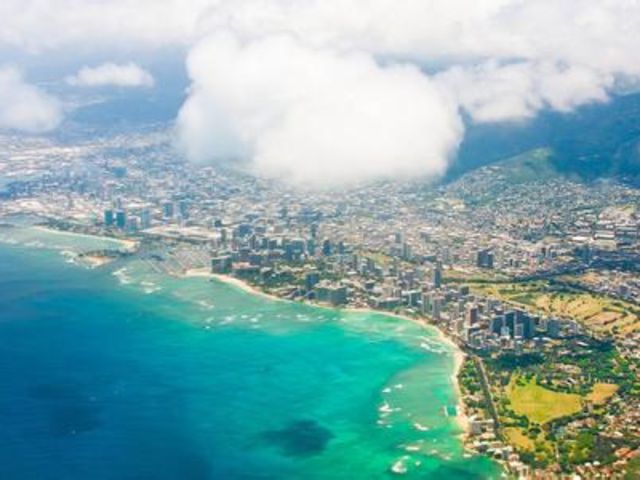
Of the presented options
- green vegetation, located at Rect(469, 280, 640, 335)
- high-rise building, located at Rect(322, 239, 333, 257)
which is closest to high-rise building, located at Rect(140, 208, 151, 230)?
high-rise building, located at Rect(322, 239, 333, 257)

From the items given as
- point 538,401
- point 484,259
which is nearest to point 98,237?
point 484,259

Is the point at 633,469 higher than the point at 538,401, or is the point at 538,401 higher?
the point at 538,401

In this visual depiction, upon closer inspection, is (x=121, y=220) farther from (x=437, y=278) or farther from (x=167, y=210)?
(x=437, y=278)

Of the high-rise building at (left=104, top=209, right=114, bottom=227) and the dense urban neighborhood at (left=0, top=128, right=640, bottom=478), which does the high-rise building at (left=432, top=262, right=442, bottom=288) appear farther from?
the high-rise building at (left=104, top=209, right=114, bottom=227)

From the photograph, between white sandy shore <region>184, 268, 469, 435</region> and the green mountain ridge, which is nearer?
white sandy shore <region>184, 268, 469, 435</region>

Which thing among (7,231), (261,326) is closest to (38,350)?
(261,326)

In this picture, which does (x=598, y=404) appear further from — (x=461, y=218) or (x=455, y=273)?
(x=461, y=218)

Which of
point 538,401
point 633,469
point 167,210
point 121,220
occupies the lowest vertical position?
point 633,469

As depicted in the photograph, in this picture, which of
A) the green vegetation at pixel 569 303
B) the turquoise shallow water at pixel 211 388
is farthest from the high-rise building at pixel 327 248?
the green vegetation at pixel 569 303
